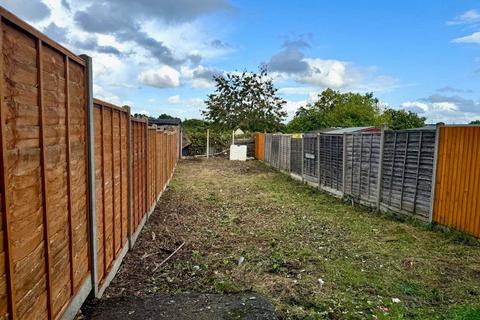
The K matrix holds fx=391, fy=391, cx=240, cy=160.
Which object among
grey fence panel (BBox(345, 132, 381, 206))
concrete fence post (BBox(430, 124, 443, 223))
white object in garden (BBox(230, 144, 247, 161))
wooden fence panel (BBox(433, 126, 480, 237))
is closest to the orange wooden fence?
white object in garden (BBox(230, 144, 247, 161))

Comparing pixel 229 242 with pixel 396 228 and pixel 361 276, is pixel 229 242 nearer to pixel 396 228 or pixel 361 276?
pixel 361 276

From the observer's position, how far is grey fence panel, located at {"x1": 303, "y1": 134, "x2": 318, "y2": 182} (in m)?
12.5

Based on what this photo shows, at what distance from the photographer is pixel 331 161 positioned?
11.1 meters

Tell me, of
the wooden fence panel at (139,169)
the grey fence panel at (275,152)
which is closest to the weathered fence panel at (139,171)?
the wooden fence panel at (139,169)

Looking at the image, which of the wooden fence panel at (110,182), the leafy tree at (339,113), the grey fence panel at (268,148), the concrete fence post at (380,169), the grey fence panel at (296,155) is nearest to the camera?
the wooden fence panel at (110,182)

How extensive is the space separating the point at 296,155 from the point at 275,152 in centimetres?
436

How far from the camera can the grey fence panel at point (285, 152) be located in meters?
16.2

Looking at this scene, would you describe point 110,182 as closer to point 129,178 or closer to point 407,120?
point 129,178

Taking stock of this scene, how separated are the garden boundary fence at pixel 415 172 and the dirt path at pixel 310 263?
0.38m

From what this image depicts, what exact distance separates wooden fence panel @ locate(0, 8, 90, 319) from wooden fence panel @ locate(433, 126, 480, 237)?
553 centimetres

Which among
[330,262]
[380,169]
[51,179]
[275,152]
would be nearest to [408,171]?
[380,169]

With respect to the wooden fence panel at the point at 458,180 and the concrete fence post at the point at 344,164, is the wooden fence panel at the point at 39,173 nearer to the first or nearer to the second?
the wooden fence panel at the point at 458,180

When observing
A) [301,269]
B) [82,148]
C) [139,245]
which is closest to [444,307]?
[301,269]

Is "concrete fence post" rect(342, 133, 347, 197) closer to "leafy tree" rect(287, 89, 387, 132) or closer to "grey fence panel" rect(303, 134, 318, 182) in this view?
"grey fence panel" rect(303, 134, 318, 182)
